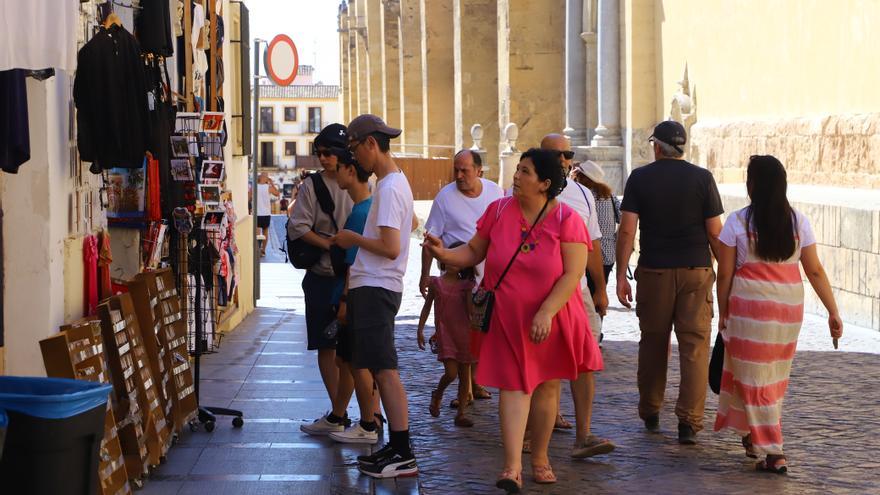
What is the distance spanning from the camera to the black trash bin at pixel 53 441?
478 cm

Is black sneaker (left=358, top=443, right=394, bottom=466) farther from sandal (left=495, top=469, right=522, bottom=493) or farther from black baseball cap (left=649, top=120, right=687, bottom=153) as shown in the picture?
black baseball cap (left=649, top=120, right=687, bottom=153)

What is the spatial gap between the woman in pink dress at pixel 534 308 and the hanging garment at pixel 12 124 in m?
1.90

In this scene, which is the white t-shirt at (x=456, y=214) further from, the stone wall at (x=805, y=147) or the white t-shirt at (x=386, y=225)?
the stone wall at (x=805, y=147)

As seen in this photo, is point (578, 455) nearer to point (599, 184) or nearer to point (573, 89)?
point (599, 184)

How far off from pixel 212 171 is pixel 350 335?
67.4 inches

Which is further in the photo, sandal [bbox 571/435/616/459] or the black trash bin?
sandal [bbox 571/435/616/459]

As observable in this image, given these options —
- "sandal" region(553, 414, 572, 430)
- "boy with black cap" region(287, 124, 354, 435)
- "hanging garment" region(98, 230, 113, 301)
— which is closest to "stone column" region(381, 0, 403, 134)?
"boy with black cap" region(287, 124, 354, 435)

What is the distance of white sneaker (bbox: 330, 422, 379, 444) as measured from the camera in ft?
25.3

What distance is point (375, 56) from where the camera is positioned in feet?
208

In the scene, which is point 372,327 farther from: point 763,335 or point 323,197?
point 763,335

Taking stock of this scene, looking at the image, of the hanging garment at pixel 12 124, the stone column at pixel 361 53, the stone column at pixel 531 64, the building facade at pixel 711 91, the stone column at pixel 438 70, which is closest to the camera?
the hanging garment at pixel 12 124

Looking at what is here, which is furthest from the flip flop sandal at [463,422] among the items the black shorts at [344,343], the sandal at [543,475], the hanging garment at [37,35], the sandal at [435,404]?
the hanging garment at [37,35]

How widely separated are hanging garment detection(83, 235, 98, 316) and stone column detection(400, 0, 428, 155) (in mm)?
41704

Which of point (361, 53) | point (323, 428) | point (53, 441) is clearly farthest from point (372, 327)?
point (361, 53)
